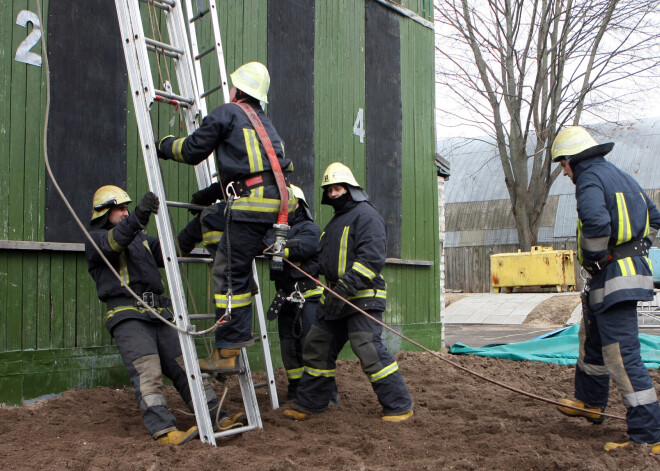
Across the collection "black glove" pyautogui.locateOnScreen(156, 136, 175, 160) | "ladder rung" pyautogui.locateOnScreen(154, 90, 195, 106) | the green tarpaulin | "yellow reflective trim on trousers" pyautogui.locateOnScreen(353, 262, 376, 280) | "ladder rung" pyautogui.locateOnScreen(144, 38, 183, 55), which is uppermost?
"ladder rung" pyautogui.locateOnScreen(144, 38, 183, 55)

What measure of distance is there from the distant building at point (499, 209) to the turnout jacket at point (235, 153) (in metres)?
24.4

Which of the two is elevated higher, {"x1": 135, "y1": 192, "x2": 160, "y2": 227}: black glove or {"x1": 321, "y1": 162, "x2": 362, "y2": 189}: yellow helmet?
{"x1": 321, "y1": 162, "x2": 362, "y2": 189}: yellow helmet

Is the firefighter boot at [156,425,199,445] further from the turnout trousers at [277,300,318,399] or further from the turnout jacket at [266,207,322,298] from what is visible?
the turnout jacket at [266,207,322,298]

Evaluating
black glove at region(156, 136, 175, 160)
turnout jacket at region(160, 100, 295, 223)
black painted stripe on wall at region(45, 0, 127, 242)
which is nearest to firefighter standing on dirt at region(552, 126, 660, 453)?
turnout jacket at region(160, 100, 295, 223)

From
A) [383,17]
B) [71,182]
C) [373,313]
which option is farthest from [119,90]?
[383,17]

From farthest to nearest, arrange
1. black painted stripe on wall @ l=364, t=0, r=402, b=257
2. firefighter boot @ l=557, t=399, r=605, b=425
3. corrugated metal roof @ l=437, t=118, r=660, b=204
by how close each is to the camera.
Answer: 1. corrugated metal roof @ l=437, t=118, r=660, b=204
2. black painted stripe on wall @ l=364, t=0, r=402, b=257
3. firefighter boot @ l=557, t=399, r=605, b=425

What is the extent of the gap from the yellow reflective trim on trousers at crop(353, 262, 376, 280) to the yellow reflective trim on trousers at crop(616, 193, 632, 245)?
5.53 feet

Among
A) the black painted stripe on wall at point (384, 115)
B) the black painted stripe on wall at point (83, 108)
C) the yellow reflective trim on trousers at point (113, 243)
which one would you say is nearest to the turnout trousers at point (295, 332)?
the yellow reflective trim on trousers at point (113, 243)

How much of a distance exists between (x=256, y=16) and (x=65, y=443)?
15.6 ft

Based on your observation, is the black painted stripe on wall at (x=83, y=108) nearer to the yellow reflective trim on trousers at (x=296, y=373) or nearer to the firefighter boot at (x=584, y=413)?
the yellow reflective trim on trousers at (x=296, y=373)

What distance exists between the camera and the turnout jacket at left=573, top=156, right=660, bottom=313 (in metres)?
4.08

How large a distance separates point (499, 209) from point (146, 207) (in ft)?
91.5

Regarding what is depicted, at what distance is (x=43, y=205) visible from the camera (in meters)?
5.11

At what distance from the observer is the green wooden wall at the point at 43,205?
193 inches
